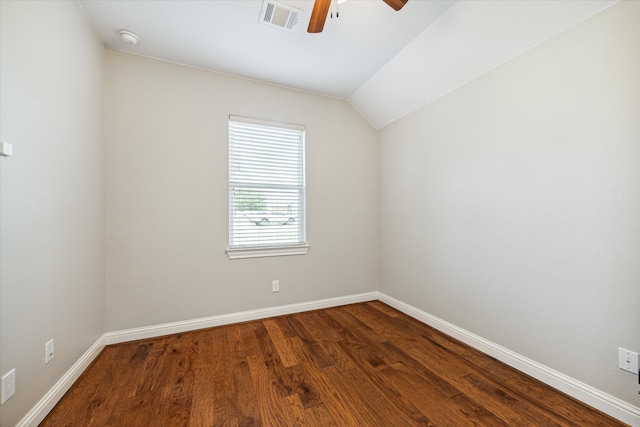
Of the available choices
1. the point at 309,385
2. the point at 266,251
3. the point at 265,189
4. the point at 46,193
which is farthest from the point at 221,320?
the point at 46,193

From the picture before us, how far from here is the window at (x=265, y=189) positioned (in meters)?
2.74

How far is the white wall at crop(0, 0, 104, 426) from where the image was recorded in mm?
1234

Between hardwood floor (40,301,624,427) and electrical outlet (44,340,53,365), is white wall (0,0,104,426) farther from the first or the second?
hardwood floor (40,301,624,427)

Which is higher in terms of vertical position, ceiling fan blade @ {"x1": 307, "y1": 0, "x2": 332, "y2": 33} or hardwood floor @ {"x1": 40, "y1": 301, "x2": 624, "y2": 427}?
ceiling fan blade @ {"x1": 307, "y1": 0, "x2": 332, "y2": 33}

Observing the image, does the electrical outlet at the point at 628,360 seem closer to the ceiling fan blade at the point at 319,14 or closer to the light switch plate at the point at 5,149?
the ceiling fan blade at the point at 319,14

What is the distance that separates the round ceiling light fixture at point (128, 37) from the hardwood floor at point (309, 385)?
103 inches

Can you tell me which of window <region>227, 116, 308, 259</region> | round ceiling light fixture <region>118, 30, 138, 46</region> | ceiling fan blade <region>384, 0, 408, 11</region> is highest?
round ceiling light fixture <region>118, 30, 138, 46</region>

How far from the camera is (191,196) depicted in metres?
2.53

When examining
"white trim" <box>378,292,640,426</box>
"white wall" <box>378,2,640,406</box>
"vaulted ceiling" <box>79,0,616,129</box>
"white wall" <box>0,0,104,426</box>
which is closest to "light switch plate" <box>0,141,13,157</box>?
"white wall" <box>0,0,104,426</box>

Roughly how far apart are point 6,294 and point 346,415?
184cm

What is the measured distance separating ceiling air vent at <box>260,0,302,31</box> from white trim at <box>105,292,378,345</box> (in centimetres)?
271

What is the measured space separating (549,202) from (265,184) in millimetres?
2480

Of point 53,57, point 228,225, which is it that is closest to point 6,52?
point 53,57

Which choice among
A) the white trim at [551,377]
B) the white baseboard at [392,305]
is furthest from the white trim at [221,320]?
the white trim at [551,377]
